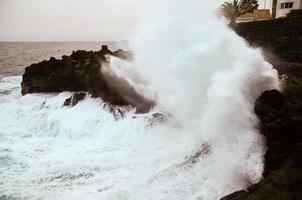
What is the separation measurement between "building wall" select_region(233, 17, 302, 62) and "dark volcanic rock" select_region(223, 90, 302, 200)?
10.2m

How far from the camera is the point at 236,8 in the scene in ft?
120

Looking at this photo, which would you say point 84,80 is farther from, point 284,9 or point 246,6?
point 246,6

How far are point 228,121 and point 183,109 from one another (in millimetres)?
2967

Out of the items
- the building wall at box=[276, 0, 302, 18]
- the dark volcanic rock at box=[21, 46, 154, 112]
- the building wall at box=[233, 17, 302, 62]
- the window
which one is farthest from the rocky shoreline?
the window

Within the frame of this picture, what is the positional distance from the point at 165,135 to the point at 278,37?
10.9 meters

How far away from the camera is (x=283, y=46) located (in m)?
18.2

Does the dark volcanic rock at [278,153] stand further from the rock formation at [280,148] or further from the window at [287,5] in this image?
the window at [287,5]

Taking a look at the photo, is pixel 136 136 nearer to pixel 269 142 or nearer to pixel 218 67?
pixel 218 67

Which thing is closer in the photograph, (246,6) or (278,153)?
(278,153)

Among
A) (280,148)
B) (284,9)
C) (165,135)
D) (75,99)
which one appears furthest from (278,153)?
(284,9)

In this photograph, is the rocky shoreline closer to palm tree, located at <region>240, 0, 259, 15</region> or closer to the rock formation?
the rock formation

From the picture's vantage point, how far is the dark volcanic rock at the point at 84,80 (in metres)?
14.9

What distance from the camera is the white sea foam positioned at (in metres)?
8.21

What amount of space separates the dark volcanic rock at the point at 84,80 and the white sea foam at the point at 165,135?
64 cm
